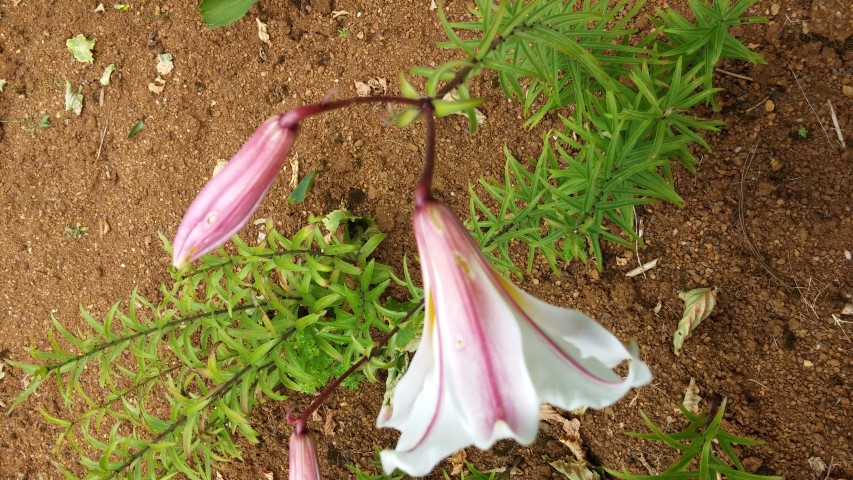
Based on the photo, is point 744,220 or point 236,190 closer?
point 236,190

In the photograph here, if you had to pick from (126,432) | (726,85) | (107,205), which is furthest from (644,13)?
(126,432)

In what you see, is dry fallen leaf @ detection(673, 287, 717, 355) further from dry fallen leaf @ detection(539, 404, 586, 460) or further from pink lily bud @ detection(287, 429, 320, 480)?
pink lily bud @ detection(287, 429, 320, 480)

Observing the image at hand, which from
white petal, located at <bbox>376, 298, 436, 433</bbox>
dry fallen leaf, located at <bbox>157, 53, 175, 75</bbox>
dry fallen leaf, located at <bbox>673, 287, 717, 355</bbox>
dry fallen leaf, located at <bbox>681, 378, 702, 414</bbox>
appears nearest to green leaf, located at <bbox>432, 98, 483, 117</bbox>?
white petal, located at <bbox>376, 298, 436, 433</bbox>

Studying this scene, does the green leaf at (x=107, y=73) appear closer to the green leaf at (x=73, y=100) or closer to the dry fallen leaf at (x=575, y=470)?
the green leaf at (x=73, y=100)

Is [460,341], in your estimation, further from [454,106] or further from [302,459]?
[302,459]

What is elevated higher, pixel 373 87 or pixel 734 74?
pixel 734 74

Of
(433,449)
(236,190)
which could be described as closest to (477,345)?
(433,449)

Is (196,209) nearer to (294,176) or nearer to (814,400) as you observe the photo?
(294,176)
